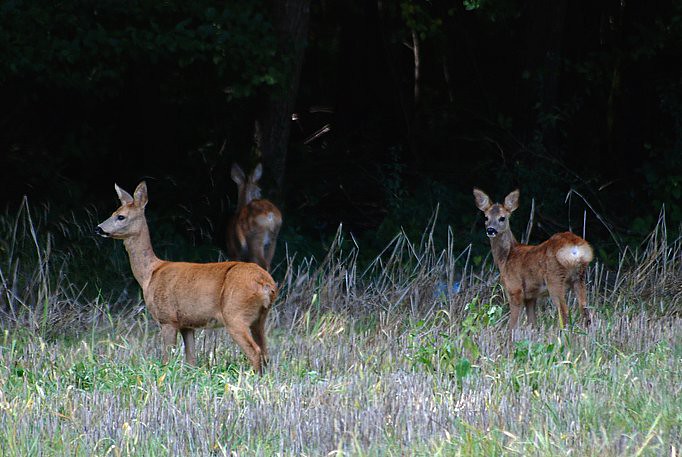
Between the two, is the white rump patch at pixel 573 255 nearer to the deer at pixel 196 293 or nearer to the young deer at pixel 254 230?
the deer at pixel 196 293

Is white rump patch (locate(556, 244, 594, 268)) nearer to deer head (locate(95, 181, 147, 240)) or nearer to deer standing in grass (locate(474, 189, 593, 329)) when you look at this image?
deer standing in grass (locate(474, 189, 593, 329))

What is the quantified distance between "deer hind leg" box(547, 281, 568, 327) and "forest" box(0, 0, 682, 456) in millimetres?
244

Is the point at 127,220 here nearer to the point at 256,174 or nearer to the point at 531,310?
the point at 531,310

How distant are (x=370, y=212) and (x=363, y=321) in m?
4.80

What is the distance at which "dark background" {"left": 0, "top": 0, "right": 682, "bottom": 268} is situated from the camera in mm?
10344

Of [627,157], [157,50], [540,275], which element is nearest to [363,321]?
[540,275]

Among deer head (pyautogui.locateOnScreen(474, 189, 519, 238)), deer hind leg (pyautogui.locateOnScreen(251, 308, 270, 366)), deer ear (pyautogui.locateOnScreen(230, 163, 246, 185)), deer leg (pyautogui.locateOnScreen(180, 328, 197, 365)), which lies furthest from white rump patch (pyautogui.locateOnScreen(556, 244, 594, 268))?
deer ear (pyautogui.locateOnScreen(230, 163, 246, 185))

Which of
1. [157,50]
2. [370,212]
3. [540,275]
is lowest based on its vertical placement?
[370,212]

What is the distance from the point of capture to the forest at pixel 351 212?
5.62 meters

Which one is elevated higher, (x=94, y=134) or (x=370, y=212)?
(x=94, y=134)

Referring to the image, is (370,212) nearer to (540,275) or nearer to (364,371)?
(540,275)

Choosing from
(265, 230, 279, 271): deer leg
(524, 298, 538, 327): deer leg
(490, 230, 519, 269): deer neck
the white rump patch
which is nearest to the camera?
the white rump patch

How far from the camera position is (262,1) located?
36.1 ft

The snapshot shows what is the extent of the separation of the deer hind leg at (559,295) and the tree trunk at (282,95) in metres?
3.44
